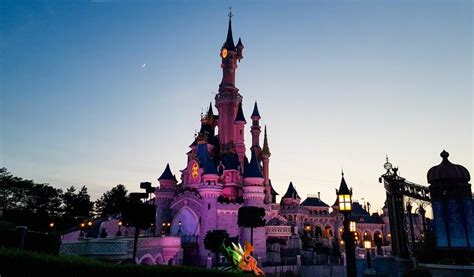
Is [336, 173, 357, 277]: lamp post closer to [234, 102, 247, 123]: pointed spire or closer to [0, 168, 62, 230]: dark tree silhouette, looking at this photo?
[234, 102, 247, 123]: pointed spire

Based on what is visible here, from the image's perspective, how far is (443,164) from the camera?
17.9m

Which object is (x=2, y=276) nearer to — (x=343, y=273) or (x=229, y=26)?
(x=343, y=273)

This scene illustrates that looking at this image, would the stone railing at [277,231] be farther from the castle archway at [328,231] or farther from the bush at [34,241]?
the bush at [34,241]

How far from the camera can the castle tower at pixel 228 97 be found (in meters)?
51.1

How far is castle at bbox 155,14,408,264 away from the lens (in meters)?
40.7

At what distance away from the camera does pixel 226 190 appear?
1801 inches

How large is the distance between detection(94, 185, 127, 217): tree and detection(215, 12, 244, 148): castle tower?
Result: 3868cm

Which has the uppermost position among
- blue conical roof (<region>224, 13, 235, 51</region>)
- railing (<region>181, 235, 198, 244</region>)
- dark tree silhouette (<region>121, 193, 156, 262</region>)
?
blue conical roof (<region>224, 13, 235, 51</region>)

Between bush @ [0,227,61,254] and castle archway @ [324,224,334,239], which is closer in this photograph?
bush @ [0,227,61,254]

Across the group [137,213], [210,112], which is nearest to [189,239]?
[137,213]

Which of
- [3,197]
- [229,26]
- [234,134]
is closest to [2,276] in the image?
[234,134]

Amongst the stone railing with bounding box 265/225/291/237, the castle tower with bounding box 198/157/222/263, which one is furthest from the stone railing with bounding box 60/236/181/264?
the stone railing with bounding box 265/225/291/237

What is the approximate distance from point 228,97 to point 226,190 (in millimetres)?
15177

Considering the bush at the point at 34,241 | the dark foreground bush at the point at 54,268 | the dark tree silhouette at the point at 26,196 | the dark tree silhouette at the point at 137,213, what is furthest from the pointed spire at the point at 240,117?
the dark foreground bush at the point at 54,268
